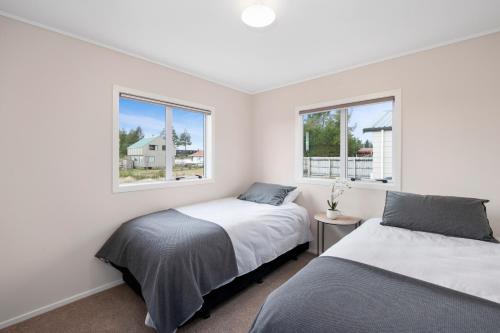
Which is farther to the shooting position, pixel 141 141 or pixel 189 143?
pixel 189 143

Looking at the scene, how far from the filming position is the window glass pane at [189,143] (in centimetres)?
315

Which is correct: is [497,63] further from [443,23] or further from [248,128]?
[248,128]

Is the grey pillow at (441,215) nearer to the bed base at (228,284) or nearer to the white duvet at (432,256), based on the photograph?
the white duvet at (432,256)

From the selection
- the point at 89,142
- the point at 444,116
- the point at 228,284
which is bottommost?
the point at 228,284

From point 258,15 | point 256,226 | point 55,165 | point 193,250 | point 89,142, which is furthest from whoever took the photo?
point 256,226

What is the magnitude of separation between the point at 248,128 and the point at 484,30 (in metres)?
2.87

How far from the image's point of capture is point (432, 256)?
→ 4.94 ft

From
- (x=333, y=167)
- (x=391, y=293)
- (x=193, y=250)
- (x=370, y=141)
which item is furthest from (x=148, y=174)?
(x=370, y=141)

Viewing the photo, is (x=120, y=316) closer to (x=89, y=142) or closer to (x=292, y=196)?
(x=89, y=142)

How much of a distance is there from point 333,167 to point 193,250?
2.16 m

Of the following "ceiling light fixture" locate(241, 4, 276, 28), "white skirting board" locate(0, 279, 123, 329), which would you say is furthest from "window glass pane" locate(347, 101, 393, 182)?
"white skirting board" locate(0, 279, 123, 329)

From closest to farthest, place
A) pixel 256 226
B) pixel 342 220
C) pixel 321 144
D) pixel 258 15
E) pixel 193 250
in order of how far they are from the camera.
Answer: pixel 258 15 < pixel 193 250 < pixel 256 226 < pixel 342 220 < pixel 321 144

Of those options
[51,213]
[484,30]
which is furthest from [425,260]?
[51,213]

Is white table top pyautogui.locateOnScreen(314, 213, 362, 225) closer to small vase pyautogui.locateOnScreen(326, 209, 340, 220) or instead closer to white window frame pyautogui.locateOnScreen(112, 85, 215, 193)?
small vase pyautogui.locateOnScreen(326, 209, 340, 220)
